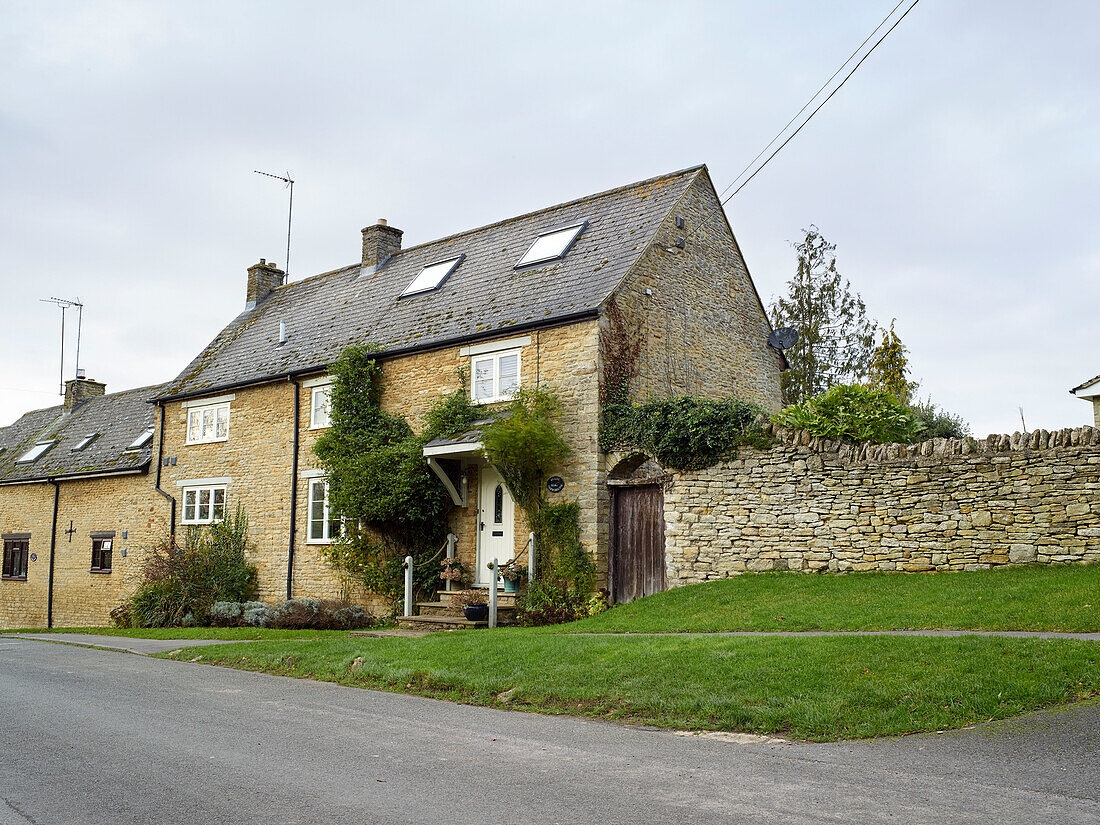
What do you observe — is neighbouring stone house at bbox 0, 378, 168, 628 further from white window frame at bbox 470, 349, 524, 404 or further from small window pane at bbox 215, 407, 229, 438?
white window frame at bbox 470, 349, 524, 404

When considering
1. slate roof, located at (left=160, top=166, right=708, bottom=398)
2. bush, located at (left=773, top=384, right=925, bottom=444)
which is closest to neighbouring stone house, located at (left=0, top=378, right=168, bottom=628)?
slate roof, located at (left=160, top=166, right=708, bottom=398)

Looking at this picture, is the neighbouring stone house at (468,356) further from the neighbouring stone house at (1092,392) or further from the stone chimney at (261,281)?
the neighbouring stone house at (1092,392)

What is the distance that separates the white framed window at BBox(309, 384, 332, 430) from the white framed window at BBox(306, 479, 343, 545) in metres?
1.38

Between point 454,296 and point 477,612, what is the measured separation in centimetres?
846

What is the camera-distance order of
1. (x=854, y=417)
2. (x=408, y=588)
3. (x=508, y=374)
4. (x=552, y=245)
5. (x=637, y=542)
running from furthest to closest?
(x=552, y=245) → (x=508, y=374) → (x=408, y=588) → (x=637, y=542) → (x=854, y=417)

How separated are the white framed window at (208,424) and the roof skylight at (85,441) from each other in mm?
8157

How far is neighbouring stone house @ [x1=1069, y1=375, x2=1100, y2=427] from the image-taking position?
19.3 metres

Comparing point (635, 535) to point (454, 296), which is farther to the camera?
point (454, 296)

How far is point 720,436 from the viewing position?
633 inches

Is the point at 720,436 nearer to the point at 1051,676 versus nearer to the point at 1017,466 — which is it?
the point at 1017,466

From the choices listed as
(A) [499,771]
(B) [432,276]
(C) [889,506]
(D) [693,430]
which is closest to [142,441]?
(B) [432,276]

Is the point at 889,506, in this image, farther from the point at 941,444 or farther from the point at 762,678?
the point at 762,678

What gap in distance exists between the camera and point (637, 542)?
55.7 ft

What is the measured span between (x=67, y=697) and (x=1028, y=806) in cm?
944
